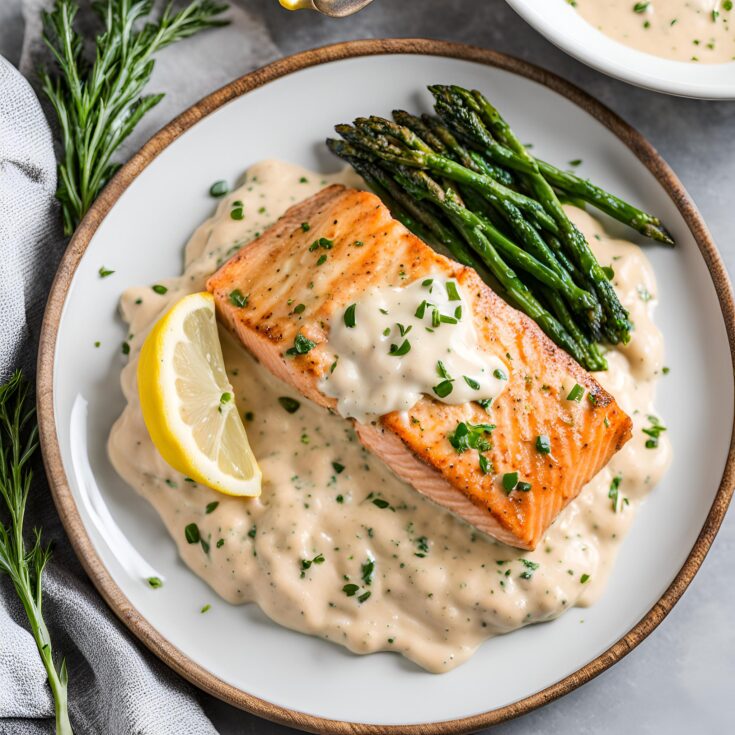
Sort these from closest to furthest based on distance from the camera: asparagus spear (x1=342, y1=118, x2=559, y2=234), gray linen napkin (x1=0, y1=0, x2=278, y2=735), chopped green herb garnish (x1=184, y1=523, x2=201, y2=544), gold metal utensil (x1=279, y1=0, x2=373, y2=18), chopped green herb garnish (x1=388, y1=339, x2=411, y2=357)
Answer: chopped green herb garnish (x1=388, y1=339, x2=411, y2=357) < gray linen napkin (x1=0, y1=0, x2=278, y2=735) < chopped green herb garnish (x1=184, y1=523, x2=201, y2=544) < asparagus spear (x1=342, y1=118, x2=559, y2=234) < gold metal utensil (x1=279, y1=0, x2=373, y2=18)

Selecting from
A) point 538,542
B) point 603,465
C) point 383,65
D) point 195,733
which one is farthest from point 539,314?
point 195,733

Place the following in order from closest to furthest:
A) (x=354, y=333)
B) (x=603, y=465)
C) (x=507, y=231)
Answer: (x=354, y=333) < (x=603, y=465) < (x=507, y=231)

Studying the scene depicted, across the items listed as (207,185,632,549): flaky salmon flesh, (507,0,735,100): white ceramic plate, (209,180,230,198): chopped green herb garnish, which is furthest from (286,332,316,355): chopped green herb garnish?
(507,0,735,100): white ceramic plate

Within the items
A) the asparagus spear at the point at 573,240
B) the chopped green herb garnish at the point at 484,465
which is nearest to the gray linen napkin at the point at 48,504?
the asparagus spear at the point at 573,240

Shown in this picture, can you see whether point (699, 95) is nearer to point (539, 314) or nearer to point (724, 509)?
point (539, 314)

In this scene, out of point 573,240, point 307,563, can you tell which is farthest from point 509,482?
point 573,240

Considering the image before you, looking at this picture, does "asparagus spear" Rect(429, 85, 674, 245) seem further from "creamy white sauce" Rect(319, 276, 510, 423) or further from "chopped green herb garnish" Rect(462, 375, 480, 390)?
"chopped green herb garnish" Rect(462, 375, 480, 390)

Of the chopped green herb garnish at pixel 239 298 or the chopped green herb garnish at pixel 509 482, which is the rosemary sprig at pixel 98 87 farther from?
the chopped green herb garnish at pixel 509 482
